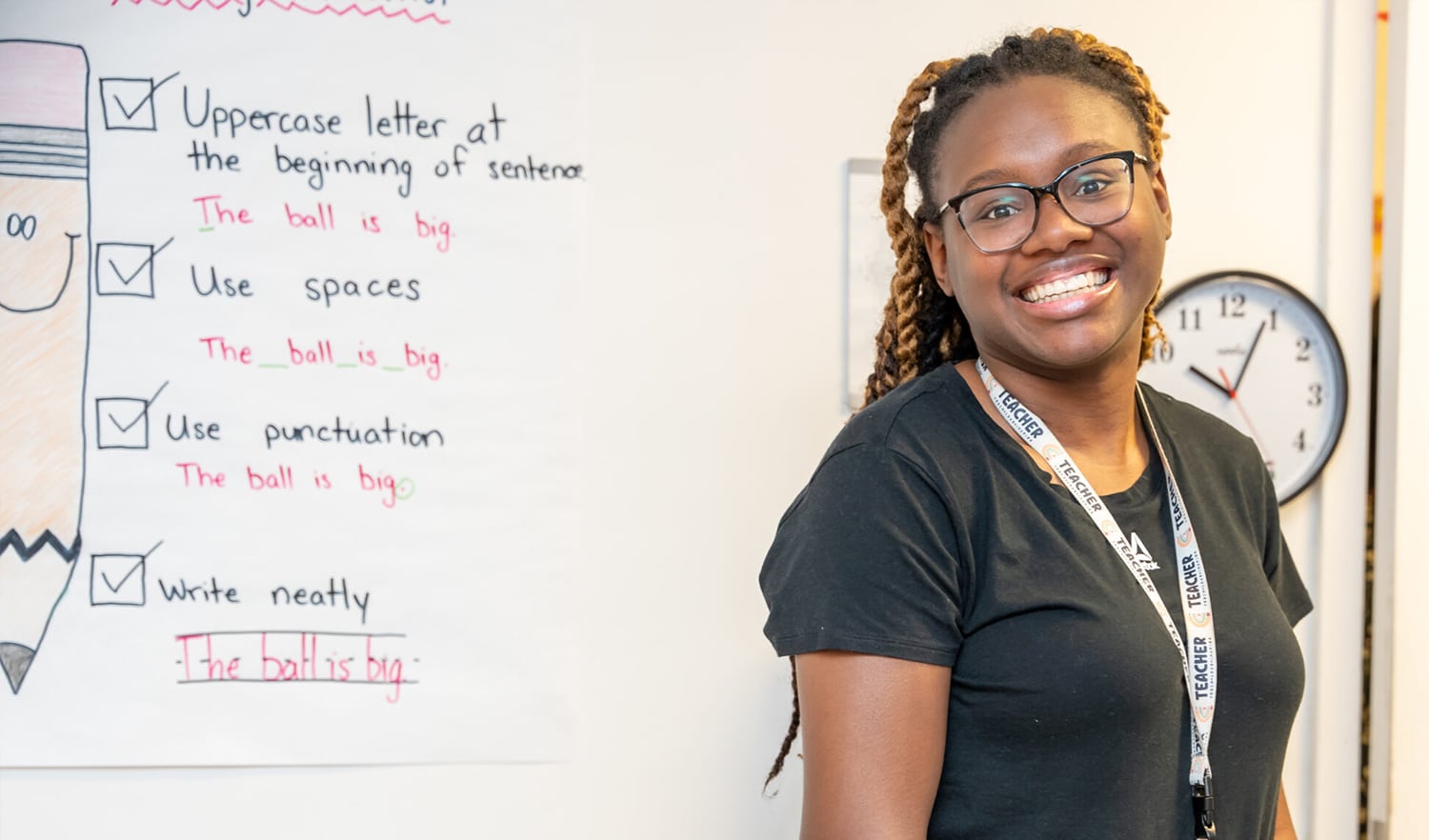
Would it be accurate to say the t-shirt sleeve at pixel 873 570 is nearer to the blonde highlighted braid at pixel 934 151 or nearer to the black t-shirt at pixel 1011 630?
the black t-shirt at pixel 1011 630

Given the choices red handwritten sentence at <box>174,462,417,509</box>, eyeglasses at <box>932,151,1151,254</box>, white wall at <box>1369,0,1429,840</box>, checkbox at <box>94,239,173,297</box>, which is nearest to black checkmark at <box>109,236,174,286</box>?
checkbox at <box>94,239,173,297</box>

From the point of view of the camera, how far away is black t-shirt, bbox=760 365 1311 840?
0.82 metres

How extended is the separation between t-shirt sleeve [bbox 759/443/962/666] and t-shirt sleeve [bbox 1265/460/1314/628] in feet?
1.46

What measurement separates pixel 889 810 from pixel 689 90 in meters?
0.99

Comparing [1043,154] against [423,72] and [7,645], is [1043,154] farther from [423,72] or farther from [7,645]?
[7,645]

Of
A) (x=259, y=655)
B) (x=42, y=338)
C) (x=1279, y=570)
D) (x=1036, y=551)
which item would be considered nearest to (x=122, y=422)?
(x=42, y=338)

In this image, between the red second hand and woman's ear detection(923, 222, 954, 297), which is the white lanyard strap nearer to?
woman's ear detection(923, 222, 954, 297)

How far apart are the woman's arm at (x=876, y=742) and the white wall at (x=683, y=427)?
648 mm

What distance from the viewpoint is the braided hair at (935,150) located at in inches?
38.9

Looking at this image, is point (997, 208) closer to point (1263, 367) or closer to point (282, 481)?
point (1263, 367)

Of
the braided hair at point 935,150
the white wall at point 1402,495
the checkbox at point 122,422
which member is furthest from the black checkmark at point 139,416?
the white wall at point 1402,495

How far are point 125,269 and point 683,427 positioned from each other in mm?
763

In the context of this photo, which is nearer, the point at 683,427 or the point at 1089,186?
the point at 1089,186

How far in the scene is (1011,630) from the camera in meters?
0.83
